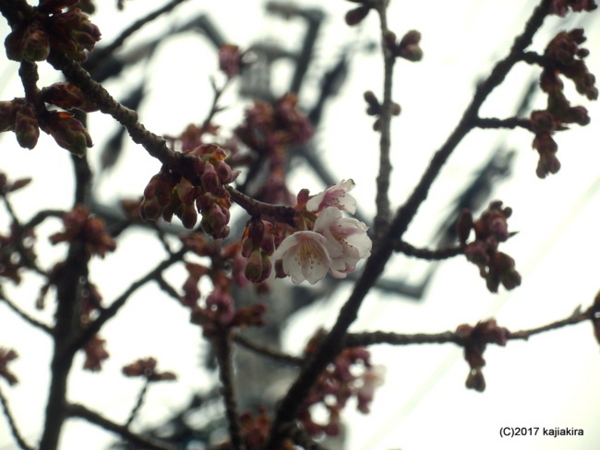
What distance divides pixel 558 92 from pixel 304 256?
2.25 feet

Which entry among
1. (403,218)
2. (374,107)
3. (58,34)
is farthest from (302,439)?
(58,34)

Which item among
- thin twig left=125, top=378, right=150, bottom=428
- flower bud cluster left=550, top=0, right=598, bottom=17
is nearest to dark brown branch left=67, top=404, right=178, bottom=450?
thin twig left=125, top=378, right=150, bottom=428

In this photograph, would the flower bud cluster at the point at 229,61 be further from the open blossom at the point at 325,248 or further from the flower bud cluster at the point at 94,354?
the open blossom at the point at 325,248

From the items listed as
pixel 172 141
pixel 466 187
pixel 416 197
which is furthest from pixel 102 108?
pixel 466 187

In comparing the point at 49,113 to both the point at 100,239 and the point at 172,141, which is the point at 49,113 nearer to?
the point at 100,239

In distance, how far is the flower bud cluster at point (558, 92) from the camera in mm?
1197

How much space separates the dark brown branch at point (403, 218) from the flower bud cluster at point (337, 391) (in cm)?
46

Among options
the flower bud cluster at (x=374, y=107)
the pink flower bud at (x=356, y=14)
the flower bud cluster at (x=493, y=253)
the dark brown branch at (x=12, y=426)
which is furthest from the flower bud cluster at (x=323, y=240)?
the dark brown branch at (x=12, y=426)

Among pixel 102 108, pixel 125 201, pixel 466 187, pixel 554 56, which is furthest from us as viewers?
pixel 466 187

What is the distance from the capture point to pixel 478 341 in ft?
4.29

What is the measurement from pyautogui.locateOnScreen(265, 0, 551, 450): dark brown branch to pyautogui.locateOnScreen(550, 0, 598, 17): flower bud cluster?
0.6 inches

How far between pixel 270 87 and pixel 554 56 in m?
4.01

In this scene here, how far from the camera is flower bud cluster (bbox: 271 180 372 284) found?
85cm

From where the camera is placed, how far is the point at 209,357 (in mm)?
5660
